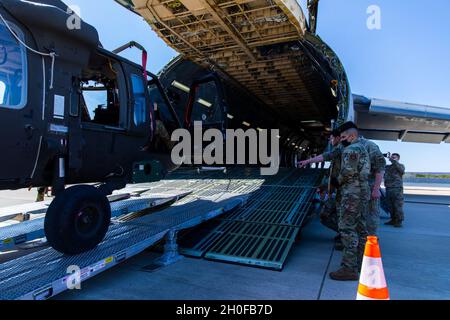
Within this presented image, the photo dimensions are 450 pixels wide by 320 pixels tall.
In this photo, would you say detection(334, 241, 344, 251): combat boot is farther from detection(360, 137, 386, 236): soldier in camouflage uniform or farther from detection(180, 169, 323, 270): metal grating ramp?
detection(360, 137, 386, 236): soldier in camouflage uniform

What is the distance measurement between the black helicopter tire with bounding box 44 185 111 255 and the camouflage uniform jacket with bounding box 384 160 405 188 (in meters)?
6.54

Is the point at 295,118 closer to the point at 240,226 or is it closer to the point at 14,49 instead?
the point at 240,226

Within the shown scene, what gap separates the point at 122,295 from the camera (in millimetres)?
2953

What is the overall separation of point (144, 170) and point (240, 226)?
1.79 meters

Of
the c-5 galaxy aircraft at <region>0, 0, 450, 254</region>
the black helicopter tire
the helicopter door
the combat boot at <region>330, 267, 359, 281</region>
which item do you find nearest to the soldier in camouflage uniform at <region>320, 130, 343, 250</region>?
the combat boot at <region>330, 267, 359, 281</region>

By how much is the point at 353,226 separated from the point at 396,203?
4019 mm

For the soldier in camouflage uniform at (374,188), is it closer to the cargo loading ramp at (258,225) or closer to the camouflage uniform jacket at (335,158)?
the camouflage uniform jacket at (335,158)

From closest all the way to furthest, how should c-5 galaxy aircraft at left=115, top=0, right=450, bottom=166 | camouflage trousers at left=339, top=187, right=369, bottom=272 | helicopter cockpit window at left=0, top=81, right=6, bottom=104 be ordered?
helicopter cockpit window at left=0, top=81, right=6, bottom=104 < camouflage trousers at left=339, top=187, right=369, bottom=272 < c-5 galaxy aircraft at left=115, top=0, right=450, bottom=166

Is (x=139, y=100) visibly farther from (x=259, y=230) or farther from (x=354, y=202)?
(x=354, y=202)

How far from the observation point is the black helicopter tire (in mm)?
2989

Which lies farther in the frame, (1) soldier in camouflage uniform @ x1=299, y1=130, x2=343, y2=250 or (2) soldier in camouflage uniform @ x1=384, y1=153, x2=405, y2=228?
(2) soldier in camouflage uniform @ x1=384, y1=153, x2=405, y2=228

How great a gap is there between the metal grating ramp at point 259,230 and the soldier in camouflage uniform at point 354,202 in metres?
0.79

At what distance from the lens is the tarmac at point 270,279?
118 inches
